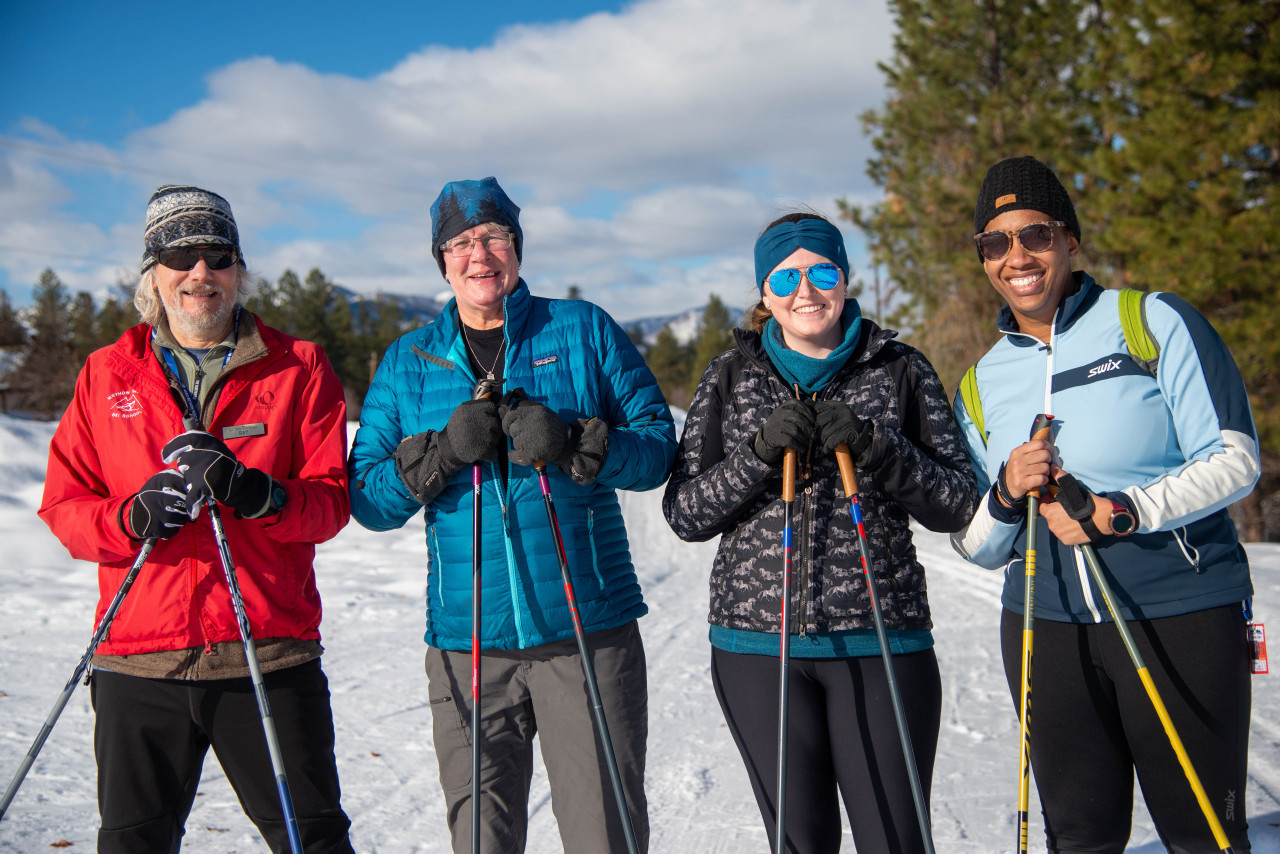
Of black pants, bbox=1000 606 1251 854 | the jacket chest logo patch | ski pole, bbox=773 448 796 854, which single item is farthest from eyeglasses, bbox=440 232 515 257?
black pants, bbox=1000 606 1251 854

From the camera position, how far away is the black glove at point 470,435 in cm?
239

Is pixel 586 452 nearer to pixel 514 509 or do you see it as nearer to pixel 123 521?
pixel 514 509

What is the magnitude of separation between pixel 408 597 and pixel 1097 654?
6.48 meters

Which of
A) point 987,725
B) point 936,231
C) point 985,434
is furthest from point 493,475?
point 936,231

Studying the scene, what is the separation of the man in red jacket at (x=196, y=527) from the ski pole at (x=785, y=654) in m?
1.19

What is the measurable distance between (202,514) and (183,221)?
0.84 m

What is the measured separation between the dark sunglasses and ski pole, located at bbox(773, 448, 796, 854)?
5.60 ft

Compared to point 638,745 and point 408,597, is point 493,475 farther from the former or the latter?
point 408,597

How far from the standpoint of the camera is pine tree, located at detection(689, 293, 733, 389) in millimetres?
50031

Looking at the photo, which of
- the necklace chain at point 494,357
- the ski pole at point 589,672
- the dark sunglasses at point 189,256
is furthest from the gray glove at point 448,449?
the dark sunglasses at point 189,256

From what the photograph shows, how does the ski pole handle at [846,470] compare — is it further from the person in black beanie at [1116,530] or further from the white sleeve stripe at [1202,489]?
the white sleeve stripe at [1202,489]

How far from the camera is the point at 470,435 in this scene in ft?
7.84

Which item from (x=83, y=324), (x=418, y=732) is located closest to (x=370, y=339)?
(x=83, y=324)

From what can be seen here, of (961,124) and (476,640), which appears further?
(961,124)
